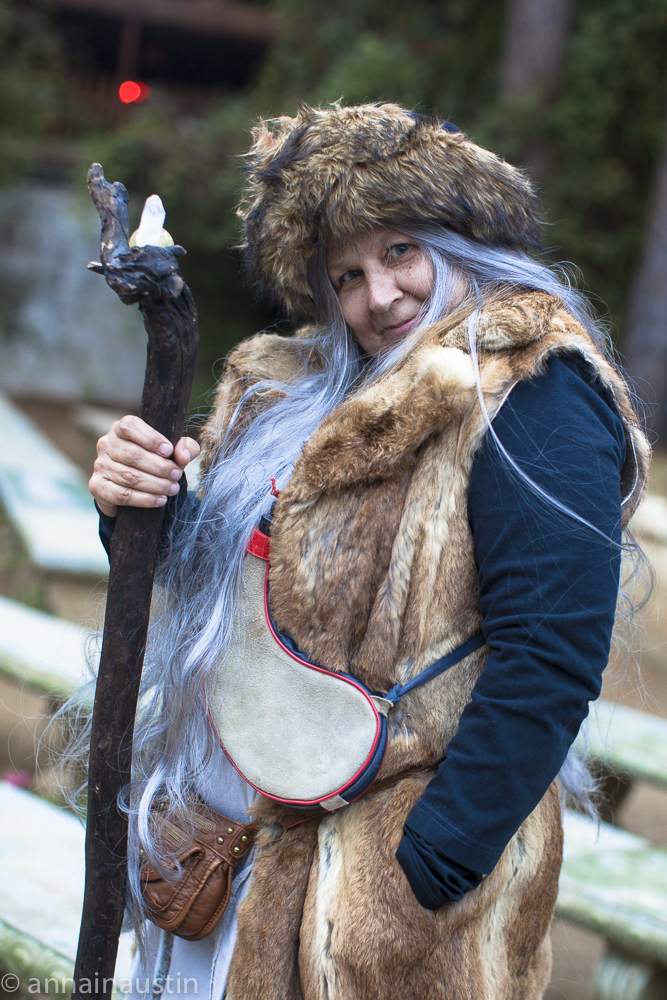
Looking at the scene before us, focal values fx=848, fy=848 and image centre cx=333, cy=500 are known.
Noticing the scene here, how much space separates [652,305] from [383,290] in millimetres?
8351

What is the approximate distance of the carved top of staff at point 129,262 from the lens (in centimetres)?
125

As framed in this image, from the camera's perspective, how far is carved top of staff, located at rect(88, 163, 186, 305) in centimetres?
125

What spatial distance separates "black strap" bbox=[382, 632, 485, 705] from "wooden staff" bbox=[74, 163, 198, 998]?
45cm

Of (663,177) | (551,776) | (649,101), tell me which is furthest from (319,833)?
(649,101)

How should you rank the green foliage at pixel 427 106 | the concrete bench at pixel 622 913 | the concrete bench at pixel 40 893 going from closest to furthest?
the concrete bench at pixel 40 893 < the concrete bench at pixel 622 913 < the green foliage at pixel 427 106

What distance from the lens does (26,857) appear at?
99.3 inches

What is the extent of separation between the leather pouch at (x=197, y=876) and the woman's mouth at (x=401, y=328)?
0.89m

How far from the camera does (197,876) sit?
140 cm

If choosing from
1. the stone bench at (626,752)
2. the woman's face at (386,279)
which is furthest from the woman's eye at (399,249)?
the stone bench at (626,752)

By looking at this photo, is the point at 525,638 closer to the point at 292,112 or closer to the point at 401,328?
the point at 401,328

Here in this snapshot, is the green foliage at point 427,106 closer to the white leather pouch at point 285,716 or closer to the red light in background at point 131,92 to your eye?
the red light in background at point 131,92

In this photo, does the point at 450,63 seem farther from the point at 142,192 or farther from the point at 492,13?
the point at 142,192

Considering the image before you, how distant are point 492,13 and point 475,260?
10382 millimetres

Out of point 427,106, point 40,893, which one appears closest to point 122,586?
point 40,893
